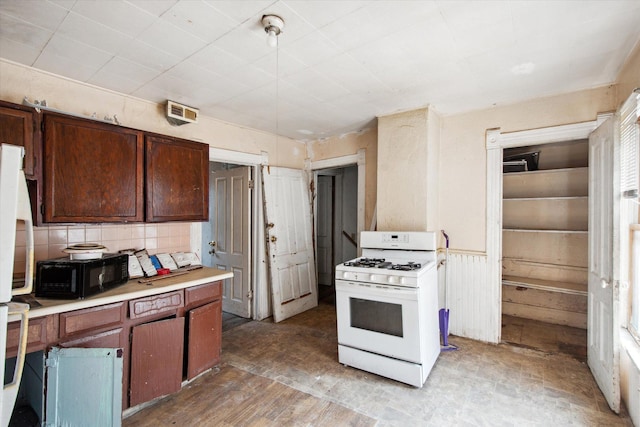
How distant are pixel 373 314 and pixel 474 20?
2.16 meters

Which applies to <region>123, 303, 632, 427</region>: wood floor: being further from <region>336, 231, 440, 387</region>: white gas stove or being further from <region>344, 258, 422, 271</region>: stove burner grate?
<region>344, 258, 422, 271</region>: stove burner grate

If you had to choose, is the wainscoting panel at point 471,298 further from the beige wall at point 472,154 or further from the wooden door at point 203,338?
the wooden door at point 203,338

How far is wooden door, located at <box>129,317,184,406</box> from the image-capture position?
6.73 feet

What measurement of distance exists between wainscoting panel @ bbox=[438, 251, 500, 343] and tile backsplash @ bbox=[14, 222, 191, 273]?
282cm

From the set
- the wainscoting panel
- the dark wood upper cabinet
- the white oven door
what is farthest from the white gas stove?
the dark wood upper cabinet

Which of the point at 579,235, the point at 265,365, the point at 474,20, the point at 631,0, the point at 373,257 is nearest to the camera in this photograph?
the point at 631,0

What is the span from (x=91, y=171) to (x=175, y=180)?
0.62 meters

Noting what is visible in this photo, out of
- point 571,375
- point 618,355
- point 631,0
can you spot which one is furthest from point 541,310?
point 631,0

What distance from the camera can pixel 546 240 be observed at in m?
3.72

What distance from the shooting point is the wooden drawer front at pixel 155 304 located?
2.08 m

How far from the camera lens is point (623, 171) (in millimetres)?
2016

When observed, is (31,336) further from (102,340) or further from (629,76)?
(629,76)

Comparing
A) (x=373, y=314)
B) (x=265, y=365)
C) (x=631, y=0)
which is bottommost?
(x=265, y=365)

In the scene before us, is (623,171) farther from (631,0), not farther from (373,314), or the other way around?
(373,314)
